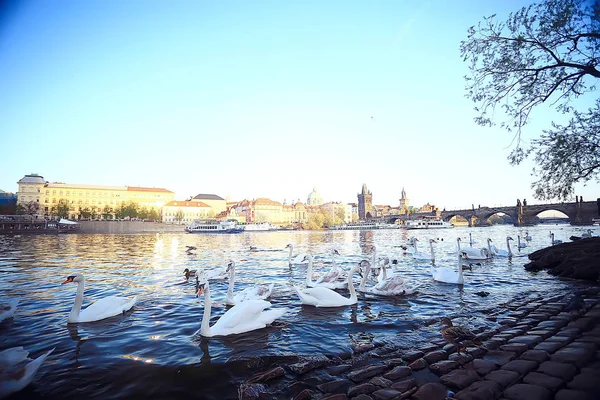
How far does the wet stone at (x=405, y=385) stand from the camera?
3350mm

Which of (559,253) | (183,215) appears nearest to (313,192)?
(183,215)

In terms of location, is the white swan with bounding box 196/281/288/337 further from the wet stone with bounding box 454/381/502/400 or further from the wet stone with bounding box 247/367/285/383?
the wet stone with bounding box 454/381/502/400

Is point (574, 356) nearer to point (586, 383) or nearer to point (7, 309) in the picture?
point (586, 383)

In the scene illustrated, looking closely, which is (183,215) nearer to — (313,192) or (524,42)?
(313,192)

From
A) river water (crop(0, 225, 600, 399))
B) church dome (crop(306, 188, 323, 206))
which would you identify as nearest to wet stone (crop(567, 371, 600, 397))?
river water (crop(0, 225, 600, 399))

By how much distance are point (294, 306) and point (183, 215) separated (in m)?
136

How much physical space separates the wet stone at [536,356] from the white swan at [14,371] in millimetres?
6385

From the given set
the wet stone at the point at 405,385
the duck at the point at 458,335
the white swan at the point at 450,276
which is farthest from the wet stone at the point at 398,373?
the white swan at the point at 450,276

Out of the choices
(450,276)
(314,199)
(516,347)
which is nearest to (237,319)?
(516,347)

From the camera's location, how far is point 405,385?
3402 millimetres

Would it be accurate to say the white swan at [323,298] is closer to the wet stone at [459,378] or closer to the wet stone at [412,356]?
the wet stone at [412,356]

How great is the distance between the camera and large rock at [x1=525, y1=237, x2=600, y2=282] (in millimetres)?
9858

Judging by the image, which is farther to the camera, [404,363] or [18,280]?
[18,280]

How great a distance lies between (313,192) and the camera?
198250mm
